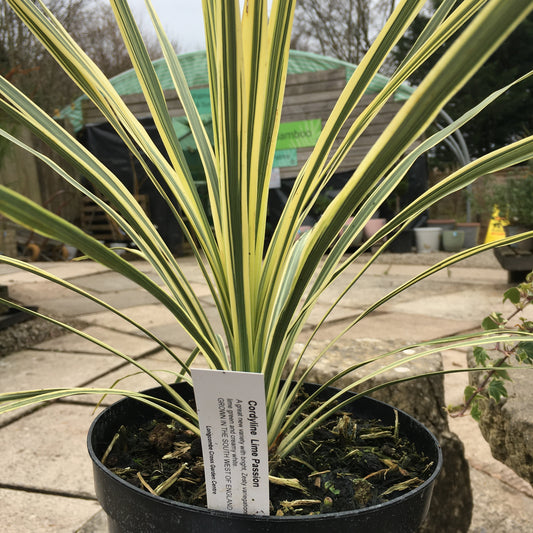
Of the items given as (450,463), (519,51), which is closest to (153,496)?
(450,463)

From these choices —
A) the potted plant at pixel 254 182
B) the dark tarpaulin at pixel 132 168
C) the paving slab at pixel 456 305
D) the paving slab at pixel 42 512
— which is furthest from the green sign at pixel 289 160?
the potted plant at pixel 254 182

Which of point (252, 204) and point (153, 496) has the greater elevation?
point (252, 204)

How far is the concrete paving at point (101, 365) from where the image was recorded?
97cm

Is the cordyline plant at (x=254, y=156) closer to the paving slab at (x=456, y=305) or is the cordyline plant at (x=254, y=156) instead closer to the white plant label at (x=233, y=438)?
the white plant label at (x=233, y=438)

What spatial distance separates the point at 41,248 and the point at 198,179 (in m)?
1.72

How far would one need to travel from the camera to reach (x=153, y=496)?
0.43 meters

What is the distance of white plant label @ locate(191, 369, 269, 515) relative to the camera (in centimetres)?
40

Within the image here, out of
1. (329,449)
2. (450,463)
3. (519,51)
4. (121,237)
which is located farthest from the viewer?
(519,51)

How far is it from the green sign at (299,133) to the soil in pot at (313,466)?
512 cm

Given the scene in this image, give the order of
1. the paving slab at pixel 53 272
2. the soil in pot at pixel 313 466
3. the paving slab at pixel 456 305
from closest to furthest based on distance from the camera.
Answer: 1. the soil in pot at pixel 313 466
2. the paving slab at pixel 456 305
3. the paving slab at pixel 53 272

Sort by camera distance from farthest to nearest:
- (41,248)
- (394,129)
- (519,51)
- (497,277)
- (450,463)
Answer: (519,51)
(41,248)
(497,277)
(450,463)
(394,129)

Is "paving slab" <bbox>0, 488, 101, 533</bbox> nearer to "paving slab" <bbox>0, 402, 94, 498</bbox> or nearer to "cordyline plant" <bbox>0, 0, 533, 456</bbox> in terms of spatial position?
"paving slab" <bbox>0, 402, 94, 498</bbox>

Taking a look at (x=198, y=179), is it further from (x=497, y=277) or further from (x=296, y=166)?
(x=497, y=277)

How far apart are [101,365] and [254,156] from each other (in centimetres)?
152
